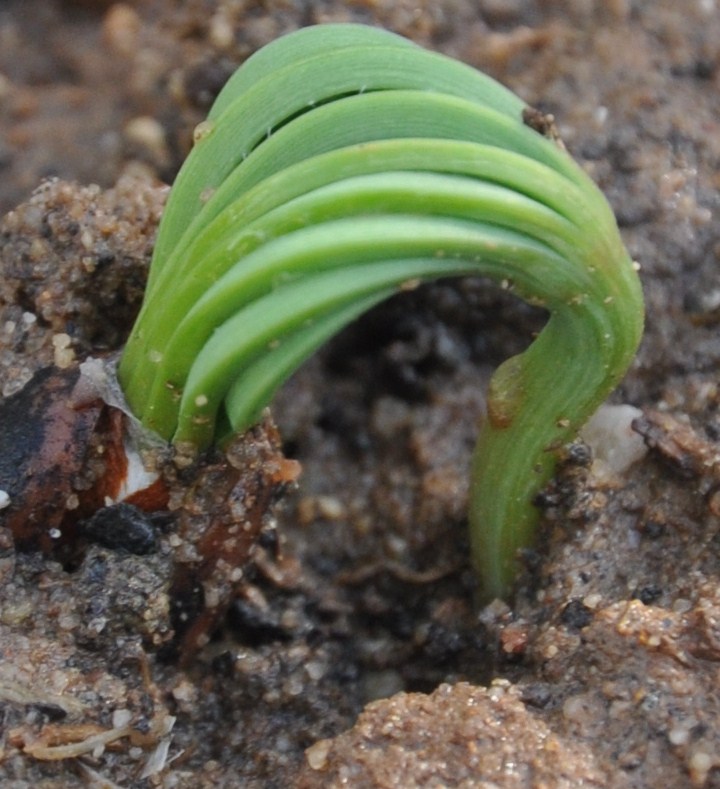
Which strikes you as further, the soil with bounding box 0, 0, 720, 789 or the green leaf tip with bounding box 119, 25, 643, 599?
the soil with bounding box 0, 0, 720, 789

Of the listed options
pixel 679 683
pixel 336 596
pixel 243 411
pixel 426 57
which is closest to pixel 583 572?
pixel 679 683

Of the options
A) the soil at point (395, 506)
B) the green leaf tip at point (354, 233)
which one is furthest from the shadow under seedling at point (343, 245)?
the soil at point (395, 506)

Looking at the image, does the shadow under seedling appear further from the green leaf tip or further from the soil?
the soil

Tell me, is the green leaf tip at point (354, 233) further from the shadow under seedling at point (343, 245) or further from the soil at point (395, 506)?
the soil at point (395, 506)

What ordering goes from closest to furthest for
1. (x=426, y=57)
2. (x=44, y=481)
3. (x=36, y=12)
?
(x=426, y=57)
(x=44, y=481)
(x=36, y=12)

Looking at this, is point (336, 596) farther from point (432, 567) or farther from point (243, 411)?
point (243, 411)

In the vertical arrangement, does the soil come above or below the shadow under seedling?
below

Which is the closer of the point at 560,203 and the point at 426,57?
the point at 560,203

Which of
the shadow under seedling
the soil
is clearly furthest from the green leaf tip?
the soil
